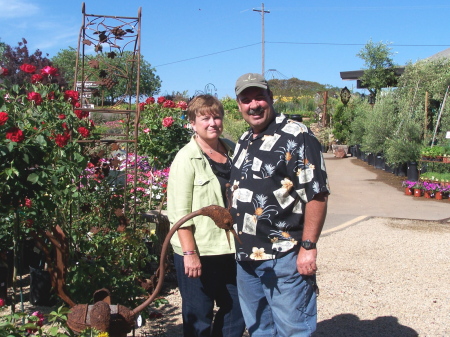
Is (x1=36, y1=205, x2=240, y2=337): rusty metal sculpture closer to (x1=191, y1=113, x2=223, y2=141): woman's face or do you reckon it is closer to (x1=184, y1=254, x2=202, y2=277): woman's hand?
(x1=184, y1=254, x2=202, y2=277): woman's hand

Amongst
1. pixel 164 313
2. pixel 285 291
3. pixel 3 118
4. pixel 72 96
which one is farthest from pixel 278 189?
pixel 164 313

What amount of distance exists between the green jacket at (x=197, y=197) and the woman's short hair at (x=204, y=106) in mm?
196

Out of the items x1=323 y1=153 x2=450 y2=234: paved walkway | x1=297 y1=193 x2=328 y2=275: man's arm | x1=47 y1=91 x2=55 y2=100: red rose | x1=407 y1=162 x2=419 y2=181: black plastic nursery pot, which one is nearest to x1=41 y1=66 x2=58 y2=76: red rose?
x1=47 y1=91 x2=55 y2=100: red rose

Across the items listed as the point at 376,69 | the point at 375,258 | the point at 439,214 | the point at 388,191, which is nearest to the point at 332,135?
the point at 376,69

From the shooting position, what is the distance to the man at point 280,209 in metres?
2.08

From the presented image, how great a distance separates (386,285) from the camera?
452 cm

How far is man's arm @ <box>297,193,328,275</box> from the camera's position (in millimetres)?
2066

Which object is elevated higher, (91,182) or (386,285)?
(91,182)

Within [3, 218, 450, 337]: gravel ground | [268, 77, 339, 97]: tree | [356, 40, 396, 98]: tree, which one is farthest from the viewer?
[268, 77, 339, 97]: tree

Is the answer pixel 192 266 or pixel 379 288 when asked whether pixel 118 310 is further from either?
pixel 379 288

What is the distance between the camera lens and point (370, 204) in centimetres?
928

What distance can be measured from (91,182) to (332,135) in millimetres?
19047

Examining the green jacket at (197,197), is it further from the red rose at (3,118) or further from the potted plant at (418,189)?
the potted plant at (418,189)

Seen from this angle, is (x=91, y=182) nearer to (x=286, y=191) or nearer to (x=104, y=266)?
(x=104, y=266)
